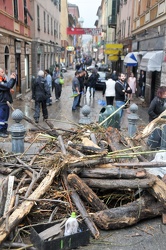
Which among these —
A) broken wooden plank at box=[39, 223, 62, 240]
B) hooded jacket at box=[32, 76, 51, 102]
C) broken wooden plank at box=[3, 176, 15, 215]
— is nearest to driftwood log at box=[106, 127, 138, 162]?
broken wooden plank at box=[3, 176, 15, 215]

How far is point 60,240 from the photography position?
363 cm

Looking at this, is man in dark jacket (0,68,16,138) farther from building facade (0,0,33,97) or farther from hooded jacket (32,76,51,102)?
building facade (0,0,33,97)

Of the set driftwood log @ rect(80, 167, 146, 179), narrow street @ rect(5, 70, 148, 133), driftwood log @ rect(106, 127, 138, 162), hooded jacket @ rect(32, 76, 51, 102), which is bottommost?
narrow street @ rect(5, 70, 148, 133)

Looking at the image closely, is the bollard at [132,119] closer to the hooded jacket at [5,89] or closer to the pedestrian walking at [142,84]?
the hooded jacket at [5,89]

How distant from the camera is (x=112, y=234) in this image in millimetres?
4129

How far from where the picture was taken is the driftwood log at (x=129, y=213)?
4.10 meters

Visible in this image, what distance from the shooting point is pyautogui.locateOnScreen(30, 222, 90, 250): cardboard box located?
11.7ft

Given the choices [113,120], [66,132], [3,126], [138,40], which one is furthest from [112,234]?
[138,40]

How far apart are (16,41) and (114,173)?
15333 mm

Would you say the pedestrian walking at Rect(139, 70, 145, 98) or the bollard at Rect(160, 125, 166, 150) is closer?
the bollard at Rect(160, 125, 166, 150)

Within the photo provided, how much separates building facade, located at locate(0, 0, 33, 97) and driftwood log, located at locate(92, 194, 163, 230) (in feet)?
40.1

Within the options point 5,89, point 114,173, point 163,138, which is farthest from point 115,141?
point 5,89

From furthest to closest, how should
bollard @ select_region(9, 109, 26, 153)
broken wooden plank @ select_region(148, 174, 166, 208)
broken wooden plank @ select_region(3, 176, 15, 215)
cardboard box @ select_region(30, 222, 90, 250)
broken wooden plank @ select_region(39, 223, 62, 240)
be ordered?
bollard @ select_region(9, 109, 26, 153)
broken wooden plank @ select_region(148, 174, 166, 208)
broken wooden plank @ select_region(3, 176, 15, 215)
broken wooden plank @ select_region(39, 223, 62, 240)
cardboard box @ select_region(30, 222, 90, 250)

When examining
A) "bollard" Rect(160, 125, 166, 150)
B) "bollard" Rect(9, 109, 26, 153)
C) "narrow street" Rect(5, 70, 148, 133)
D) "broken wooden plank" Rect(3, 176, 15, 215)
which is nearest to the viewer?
"broken wooden plank" Rect(3, 176, 15, 215)
